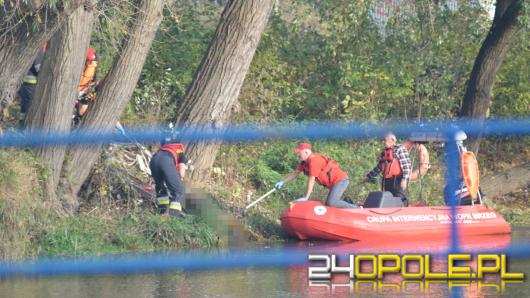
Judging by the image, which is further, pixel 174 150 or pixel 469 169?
pixel 174 150

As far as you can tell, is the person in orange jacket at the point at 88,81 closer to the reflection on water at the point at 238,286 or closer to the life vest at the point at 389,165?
the life vest at the point at 389,165

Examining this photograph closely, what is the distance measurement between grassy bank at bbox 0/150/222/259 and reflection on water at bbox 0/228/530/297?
141 cm

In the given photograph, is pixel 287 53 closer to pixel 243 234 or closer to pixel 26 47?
pixel 243 234

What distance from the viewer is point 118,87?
14297 millimetres

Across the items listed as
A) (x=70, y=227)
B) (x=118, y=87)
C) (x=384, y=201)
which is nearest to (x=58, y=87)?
(x=118, y=87)

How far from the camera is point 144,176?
15922 millimetres

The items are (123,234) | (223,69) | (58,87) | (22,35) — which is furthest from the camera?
(223,69)

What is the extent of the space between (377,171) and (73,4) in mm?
5946

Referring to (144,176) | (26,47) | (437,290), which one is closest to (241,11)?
(144,176)

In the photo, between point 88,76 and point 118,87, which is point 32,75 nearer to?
point 88,76

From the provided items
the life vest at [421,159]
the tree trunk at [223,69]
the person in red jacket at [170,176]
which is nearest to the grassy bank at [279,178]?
the life vest at [421,159]

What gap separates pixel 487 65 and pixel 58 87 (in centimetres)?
896

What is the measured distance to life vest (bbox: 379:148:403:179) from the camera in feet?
51.5

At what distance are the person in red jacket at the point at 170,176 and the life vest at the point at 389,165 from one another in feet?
10.1
